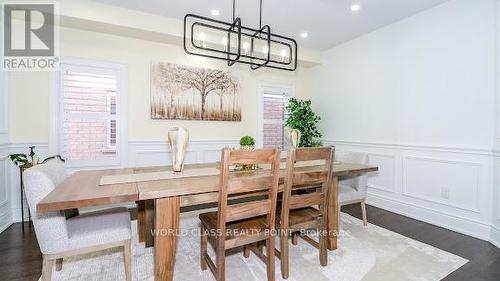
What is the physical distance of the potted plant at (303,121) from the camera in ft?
14.4

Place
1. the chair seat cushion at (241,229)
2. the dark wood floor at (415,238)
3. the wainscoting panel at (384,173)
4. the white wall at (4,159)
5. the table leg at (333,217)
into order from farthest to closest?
the wainscoting panel at (384,173)
the white wall at (4,159)
the table leg at (333,217)
the dark wood floor at (415,238)
the chair seat cushion at (241,229)

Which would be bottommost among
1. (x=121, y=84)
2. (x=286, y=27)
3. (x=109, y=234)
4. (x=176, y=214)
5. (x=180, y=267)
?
(x=180, y=267)

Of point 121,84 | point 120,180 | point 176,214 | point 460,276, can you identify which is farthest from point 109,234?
point 460,276

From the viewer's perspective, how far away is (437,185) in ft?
9.83

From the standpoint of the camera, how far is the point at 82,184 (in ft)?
5.49

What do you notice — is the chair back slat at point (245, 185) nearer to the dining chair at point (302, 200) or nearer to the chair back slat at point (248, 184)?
the chair back slat at point (248, 184)

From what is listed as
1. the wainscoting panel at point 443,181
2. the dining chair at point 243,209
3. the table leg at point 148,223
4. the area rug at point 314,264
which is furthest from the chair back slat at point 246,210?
the wainscoting panel at point 443,181

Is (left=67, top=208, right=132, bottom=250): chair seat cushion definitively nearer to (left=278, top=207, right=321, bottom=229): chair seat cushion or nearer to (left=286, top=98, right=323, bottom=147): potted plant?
(left=278, top=207, right=321, bottom=229): chair seat cushion

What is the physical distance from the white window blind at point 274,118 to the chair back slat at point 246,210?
2.92 metres

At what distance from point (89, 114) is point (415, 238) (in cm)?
419

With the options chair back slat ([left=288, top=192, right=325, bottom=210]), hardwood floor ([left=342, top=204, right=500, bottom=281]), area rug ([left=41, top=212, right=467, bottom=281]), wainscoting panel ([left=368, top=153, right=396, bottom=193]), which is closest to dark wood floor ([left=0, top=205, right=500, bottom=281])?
hardwood floor ([left=342, top=204, right=500, bottom=281])

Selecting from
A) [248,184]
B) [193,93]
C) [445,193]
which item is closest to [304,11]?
[193,93]

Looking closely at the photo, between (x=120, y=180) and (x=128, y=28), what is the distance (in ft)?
7.37

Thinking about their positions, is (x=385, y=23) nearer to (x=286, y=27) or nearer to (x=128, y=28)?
(x=286, y=27)
